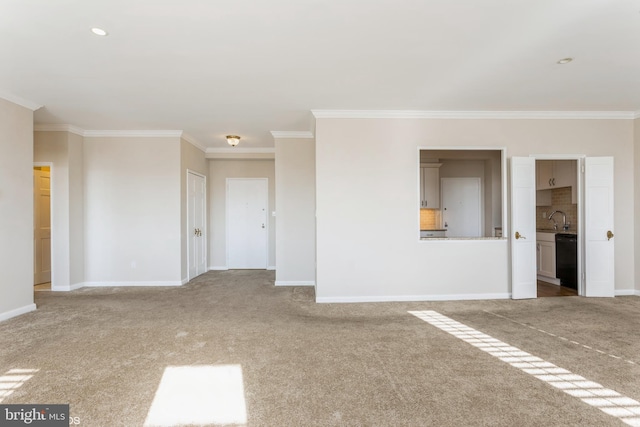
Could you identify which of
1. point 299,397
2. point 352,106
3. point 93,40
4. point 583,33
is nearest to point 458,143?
point 352,106

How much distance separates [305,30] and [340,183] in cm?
234

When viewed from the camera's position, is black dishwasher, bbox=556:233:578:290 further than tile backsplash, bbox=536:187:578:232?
No


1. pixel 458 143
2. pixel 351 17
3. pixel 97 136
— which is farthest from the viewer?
pixel 97 136

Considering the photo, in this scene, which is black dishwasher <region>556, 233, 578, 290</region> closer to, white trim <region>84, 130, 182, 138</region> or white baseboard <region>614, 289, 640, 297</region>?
white baseboard <region>614, 289, 640, 297</region>

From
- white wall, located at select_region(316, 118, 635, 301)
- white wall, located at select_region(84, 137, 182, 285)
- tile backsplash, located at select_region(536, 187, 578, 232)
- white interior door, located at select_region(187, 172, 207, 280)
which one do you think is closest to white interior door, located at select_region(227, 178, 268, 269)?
white interior door, located at select_region(187, 172, 207, 280)

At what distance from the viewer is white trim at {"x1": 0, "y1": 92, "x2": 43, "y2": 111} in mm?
3930

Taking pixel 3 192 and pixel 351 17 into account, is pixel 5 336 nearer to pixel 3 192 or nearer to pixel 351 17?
pixel 3 192

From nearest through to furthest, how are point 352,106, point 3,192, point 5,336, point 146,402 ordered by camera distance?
point 146,402
point 5,336
point 3,192
point 352,106

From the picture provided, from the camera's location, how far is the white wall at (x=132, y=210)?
581 centimetres

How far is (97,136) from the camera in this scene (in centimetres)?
581

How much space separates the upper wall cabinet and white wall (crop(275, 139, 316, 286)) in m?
4.42

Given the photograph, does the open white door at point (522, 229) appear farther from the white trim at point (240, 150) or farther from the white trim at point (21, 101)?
the white trim at point (21, 101)

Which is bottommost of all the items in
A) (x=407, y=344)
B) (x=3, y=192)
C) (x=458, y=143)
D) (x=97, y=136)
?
(x=407, y=344)

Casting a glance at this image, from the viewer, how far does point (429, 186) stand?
7.08m
